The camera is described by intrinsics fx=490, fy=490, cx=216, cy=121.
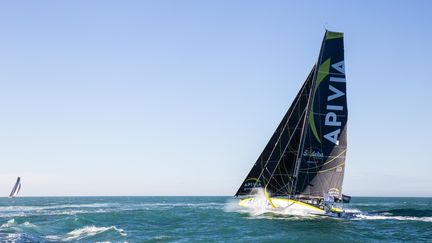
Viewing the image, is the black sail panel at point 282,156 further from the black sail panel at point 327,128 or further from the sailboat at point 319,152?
the black sail panel at point 327,128

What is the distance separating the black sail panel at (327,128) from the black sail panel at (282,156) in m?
2.11

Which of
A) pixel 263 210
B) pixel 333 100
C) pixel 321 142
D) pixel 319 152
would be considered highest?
pixel 333 100

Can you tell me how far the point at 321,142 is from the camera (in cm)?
4903

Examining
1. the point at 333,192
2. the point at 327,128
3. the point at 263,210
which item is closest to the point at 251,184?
the point at 263,210

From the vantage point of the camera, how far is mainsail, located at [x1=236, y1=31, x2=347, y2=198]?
1912 inches

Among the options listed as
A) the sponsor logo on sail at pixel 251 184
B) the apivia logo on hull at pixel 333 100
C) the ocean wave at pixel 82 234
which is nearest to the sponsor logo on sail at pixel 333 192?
the apivia logo on hull at pixel 333 100

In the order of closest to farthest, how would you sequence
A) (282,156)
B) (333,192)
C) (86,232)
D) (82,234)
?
1. (82,234)
2. (86,232)
3. (333,192)
4. (282,156)

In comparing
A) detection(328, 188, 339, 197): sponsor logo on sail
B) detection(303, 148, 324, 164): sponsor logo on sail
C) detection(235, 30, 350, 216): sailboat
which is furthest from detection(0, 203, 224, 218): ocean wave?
detection(328, 188, 339, 197): sponsor logo on sail

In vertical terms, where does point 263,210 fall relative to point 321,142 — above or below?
below

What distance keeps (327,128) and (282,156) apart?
5.75 m

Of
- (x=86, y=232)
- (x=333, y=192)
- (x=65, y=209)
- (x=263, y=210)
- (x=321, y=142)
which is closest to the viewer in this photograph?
(x=86, y=232)

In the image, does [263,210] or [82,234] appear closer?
[82,234]

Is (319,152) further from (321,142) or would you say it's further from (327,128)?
(327,128)

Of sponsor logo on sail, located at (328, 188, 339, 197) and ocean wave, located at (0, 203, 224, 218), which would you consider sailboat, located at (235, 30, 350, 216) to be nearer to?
sponsor logo on sail, located at (328, 188, 339, 197)
